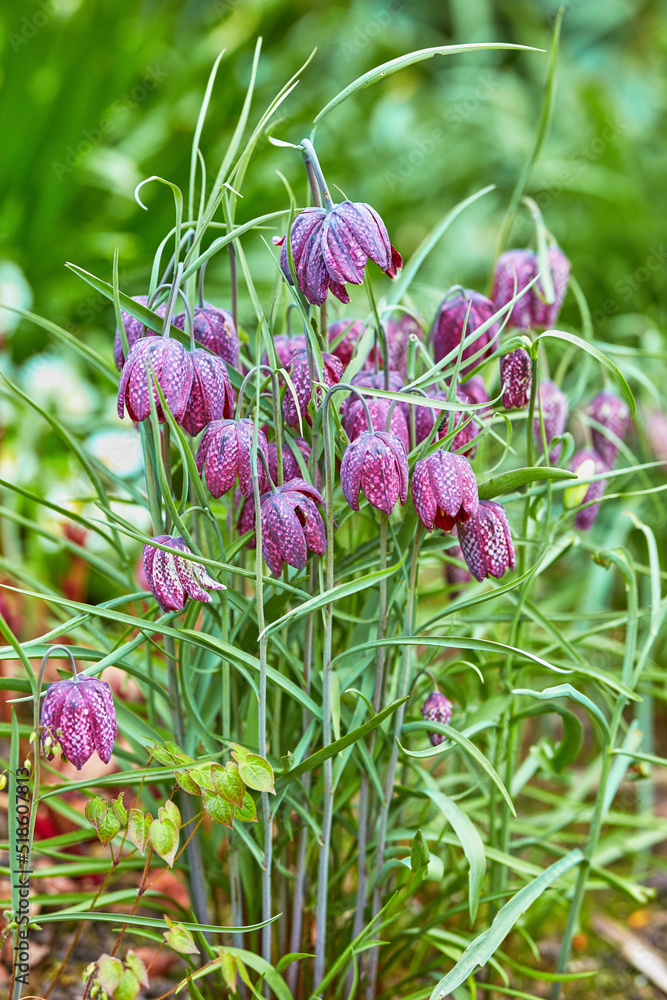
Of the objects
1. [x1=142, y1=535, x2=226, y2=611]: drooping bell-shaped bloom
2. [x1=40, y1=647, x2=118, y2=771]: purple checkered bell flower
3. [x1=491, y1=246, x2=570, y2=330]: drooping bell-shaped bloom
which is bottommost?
[x1=40, y1=647, x2=118, y2=771]: purple checkered bell flower

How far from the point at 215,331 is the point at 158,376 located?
0.12m

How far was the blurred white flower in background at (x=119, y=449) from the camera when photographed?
1.68 metres

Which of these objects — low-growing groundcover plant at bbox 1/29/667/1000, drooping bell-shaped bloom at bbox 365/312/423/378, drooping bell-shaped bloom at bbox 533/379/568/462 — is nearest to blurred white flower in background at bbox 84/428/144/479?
low-growing groundcover plant at bbox 1/29/667/1000

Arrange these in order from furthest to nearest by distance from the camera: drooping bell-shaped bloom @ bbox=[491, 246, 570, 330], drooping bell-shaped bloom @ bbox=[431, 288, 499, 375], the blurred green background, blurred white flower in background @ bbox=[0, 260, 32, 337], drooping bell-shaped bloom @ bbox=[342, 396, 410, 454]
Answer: the blurred green background, blurred white flower in background @ bbox=[0, 260, 32, 337], drooping bell-shaped bloom @ bbox=[491, 246, 570, 330], drooping bell-shaped bloom @ bbox=[431, 288, 499, 375], drooping bell-shaped bloom @ bbox=[342, 396, 410, 454]

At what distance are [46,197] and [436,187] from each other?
1493mm

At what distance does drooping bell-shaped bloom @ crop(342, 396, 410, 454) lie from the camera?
0.75 meters

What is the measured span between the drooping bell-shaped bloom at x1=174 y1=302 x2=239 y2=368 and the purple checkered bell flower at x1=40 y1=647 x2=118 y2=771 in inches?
11.7

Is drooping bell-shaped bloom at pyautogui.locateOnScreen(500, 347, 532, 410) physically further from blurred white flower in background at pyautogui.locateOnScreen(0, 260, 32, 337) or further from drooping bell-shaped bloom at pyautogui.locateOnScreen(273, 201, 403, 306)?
blurred white flower in background at pyautogui.locateOnScreen(0, 260, 32, 337)

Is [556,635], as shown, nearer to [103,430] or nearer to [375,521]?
[375,521]

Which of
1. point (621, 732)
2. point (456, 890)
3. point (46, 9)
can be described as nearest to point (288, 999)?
point (456, 890)

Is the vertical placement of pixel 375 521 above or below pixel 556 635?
above

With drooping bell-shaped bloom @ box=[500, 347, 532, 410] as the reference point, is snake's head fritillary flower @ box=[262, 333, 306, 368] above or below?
above

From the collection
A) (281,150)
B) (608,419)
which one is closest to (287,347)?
(608,419)

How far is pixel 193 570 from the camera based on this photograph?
68 centimetres
